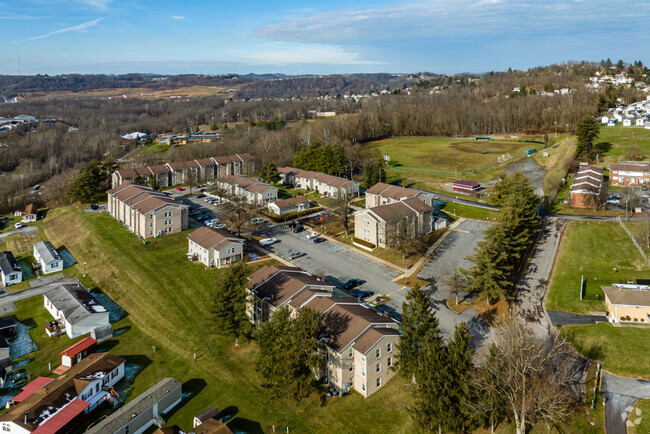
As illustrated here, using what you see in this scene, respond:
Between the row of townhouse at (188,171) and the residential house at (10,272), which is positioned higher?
the row of townhouse at (188,171)

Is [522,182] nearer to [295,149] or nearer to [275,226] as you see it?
[275,226]

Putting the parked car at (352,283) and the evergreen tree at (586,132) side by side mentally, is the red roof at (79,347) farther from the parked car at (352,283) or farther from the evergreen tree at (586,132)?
the evergreen tree at (586,132)

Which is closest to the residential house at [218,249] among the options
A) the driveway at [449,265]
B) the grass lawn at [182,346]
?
the grass lawn at [182,346]

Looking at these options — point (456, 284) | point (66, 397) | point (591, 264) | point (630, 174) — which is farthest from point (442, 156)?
point (66, 397)

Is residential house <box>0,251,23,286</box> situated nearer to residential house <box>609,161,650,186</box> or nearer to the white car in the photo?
the white car

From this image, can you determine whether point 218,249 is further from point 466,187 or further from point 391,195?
point 466,187

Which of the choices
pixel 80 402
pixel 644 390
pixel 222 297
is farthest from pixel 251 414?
pixel 644 390
